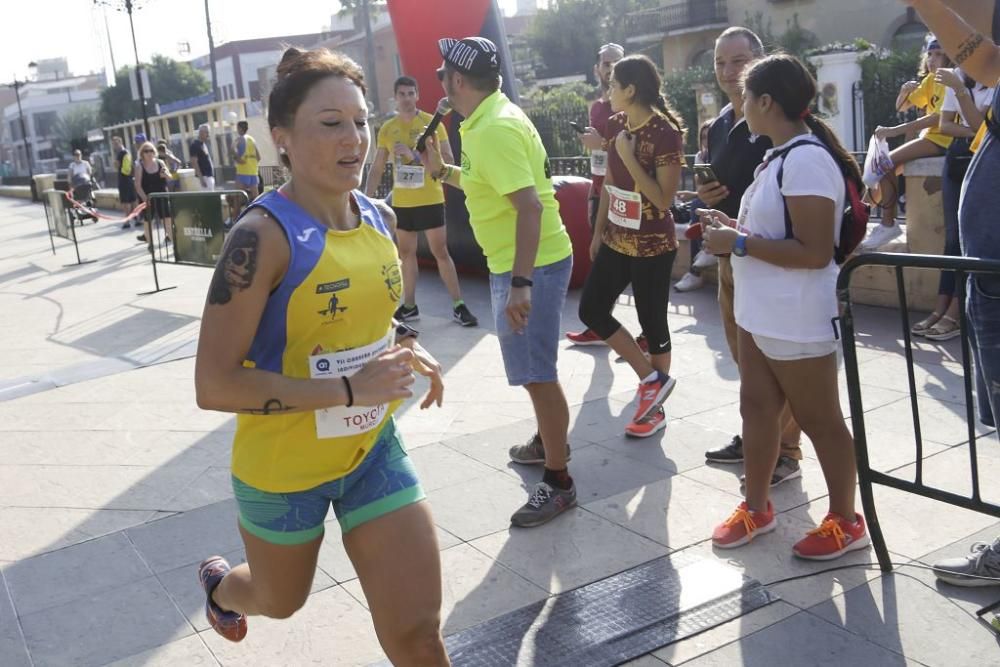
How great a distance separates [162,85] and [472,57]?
315 ft

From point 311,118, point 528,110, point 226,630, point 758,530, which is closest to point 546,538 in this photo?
point 758,530

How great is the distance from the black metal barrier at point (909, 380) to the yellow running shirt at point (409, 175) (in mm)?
5594

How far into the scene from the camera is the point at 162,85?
92.6 meters

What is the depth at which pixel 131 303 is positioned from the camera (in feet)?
37.8

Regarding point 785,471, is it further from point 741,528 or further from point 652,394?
point 652,394

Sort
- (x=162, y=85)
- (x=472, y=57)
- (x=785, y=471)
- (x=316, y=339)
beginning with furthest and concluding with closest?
(x=162, y=85)
(x=785, y=471)
(x=472, y=57)
(x=316, y=339)

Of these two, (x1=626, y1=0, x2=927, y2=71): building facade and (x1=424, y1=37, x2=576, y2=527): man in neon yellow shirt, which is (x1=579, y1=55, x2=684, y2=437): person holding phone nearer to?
(x1=424, y1=37, x2=576, y2=527): man in neon yellow shirt

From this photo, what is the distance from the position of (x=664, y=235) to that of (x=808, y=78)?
6.30 feet

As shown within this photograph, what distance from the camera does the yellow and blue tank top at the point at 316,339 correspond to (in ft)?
8.30

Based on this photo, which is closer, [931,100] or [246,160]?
[931,100]

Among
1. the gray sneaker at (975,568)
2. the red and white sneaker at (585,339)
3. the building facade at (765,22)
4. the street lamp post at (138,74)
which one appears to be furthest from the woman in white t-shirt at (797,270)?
the building facade at (765,22)

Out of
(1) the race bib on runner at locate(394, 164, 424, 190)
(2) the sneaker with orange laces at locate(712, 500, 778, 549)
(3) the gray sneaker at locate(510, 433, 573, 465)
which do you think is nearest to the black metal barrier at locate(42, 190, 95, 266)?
(1) the race bib on runner at locate(394, 164, 424, 190)

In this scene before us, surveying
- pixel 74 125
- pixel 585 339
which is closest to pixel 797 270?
pixel 585 339

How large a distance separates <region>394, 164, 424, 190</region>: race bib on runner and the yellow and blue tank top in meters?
6.08
